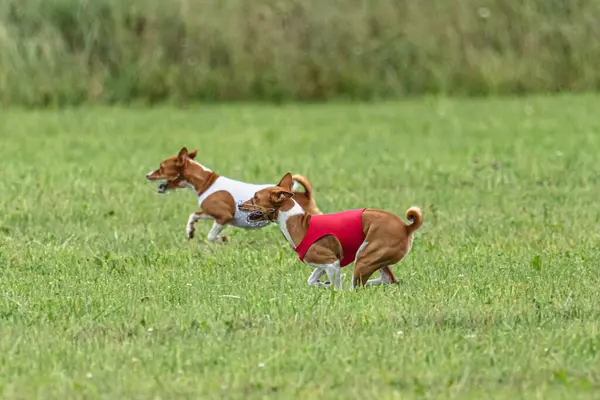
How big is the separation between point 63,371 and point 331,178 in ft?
23.6

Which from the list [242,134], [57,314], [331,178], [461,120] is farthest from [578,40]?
[57,314]

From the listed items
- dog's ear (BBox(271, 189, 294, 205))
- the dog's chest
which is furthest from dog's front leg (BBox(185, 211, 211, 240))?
dog's ear (BBox(271, 189, 294, 205))

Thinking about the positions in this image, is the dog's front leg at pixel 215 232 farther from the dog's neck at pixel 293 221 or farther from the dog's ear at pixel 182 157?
the dog's neck at pixel 293 221

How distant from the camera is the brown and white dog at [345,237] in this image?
7.76m

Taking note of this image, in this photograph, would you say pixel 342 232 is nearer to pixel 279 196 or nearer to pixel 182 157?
pixel 279 196

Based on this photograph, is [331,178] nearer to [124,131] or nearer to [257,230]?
[257,230]

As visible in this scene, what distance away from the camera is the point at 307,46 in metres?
A: 21.2

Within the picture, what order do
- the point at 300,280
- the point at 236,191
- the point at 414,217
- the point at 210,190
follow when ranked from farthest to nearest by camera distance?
the point at 210,190, the point at 236,191, the point at 300,280, the point at 414,217

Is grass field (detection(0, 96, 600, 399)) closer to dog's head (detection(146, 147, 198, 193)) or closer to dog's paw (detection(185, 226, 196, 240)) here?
dog's paw (detection(185, 226, 196, 240))

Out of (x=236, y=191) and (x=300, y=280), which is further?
(x=236, y=191)

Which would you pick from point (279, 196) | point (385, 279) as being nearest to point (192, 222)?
point (279, 196)

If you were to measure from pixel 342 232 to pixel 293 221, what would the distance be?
14.0 inches

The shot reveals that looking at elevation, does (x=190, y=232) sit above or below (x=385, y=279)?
below

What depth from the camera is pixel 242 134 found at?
16.8 meters
